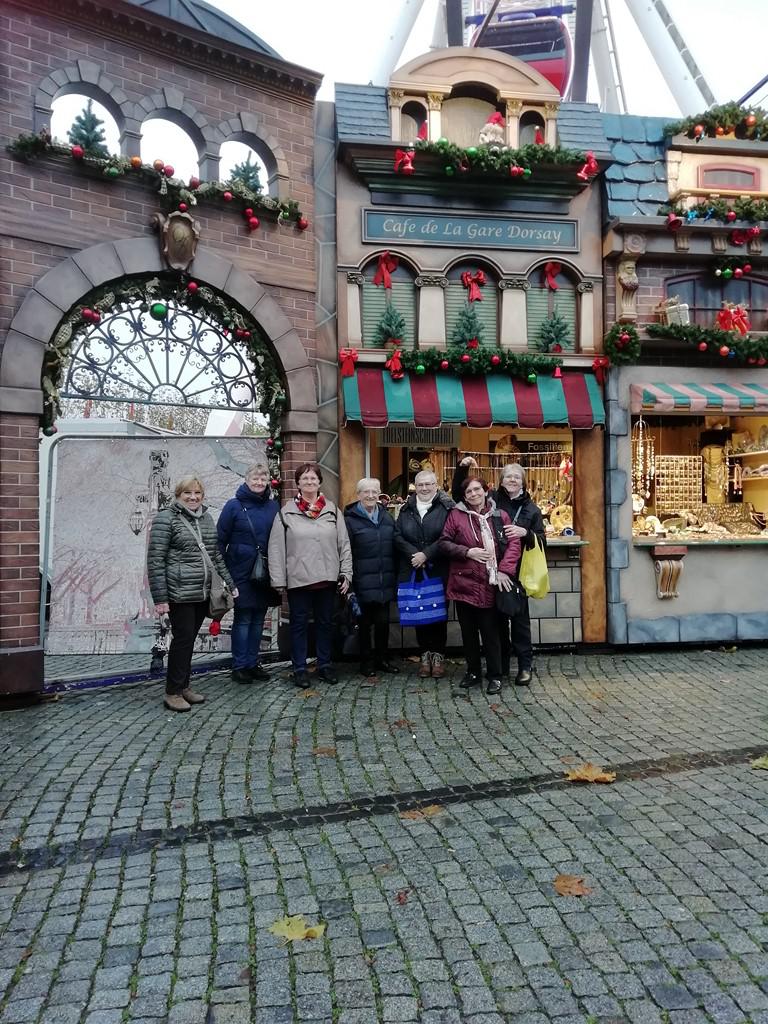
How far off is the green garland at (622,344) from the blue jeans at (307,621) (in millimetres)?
4374

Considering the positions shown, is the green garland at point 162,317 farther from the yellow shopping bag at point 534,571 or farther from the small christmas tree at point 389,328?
the yellow shopping bag at point 534,571

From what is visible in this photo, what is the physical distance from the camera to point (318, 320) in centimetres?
800

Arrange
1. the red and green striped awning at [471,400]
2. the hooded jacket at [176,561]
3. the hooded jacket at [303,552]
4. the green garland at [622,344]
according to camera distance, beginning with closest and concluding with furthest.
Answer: the hooded jacket at [176,561], the hooded jacket at [303,552], the red and green striped awning at [471,400], the green garland at [622,344]

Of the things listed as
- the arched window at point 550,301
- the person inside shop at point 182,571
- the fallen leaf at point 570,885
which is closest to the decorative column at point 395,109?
the arched window at point 550,301

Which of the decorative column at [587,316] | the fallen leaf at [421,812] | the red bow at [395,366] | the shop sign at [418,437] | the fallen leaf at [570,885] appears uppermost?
the decorative column at [587,316]

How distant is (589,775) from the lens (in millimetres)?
4363

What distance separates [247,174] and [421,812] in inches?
259

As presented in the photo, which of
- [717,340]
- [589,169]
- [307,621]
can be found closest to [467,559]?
[307,621]

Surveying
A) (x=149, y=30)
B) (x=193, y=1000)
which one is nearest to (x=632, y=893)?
(x=193, y=1000)

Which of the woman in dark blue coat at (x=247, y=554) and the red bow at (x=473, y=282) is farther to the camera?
the red bow at (x=473, y=282)

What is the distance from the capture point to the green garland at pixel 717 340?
830 centimetres

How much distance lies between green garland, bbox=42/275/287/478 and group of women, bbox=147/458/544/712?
4.33 ft

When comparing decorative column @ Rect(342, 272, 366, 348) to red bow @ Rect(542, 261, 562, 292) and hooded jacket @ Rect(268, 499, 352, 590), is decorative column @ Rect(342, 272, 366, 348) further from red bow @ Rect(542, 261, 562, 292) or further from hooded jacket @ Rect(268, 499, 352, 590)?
hooded jacket @ Rect(268, 499, 352, 590)

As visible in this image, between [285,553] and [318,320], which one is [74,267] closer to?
[318,320]
